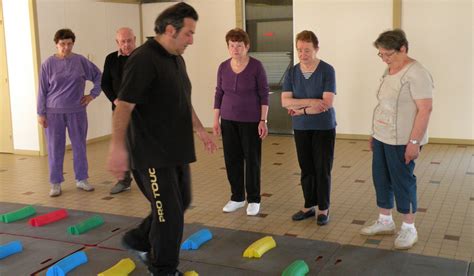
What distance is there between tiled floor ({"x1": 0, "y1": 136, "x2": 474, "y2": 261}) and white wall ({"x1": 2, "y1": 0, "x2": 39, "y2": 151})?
319 mm

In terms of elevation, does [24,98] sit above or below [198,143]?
above

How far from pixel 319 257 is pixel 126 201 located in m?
2.11

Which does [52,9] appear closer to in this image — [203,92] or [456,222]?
[203,92]

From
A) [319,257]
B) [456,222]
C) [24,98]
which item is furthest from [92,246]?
[24,98]

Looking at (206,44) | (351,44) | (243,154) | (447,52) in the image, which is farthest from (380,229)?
(206,44)

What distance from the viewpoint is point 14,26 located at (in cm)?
693

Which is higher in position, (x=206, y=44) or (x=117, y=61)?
(x=206, y=44)

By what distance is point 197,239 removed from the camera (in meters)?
3.62

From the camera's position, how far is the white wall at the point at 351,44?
721cm

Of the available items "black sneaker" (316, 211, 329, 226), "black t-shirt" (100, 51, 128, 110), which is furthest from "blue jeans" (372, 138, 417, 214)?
"black t-shirt" (100, 51, 128, 110)

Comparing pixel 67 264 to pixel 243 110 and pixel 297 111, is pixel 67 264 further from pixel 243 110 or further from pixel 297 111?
pixel 297 111

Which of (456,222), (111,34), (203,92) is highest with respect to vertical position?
(111,34)

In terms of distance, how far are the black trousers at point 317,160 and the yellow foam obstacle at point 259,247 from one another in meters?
0.63

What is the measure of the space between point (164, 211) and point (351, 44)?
5252mm
